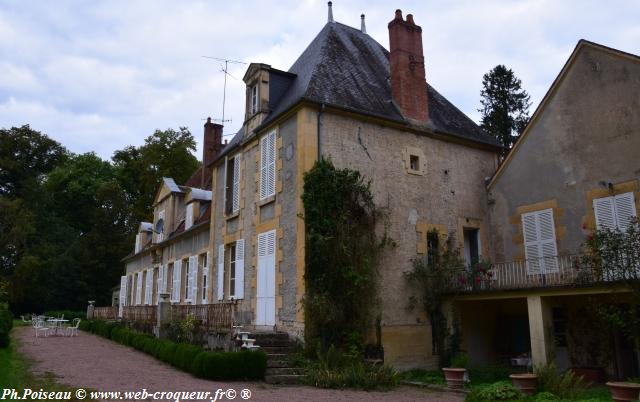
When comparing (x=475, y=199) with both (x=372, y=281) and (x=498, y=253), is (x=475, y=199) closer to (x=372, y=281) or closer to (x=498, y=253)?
(x=498, y=253)

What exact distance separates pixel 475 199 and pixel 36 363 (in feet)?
39.6

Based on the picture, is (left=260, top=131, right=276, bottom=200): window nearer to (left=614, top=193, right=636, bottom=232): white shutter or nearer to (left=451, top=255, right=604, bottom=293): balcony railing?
(left=451, top=255, right=604, bottom=293): balcony railing

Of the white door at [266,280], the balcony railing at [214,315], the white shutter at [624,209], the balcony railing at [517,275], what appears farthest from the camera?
the white door at [266,280]

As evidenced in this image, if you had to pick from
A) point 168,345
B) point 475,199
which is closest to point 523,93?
point 475,199

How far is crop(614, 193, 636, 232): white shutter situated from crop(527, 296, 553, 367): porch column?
2.46m

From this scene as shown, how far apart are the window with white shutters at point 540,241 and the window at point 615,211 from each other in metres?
1.22

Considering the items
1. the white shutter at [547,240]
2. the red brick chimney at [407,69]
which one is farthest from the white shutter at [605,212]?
the red brick chimney at [407,69]

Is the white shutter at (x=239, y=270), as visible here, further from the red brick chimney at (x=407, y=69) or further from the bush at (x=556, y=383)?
the bush at (x=556, y=383)

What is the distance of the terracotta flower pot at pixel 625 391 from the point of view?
290 inches

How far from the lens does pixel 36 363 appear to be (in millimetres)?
11617

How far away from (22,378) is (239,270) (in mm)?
6436

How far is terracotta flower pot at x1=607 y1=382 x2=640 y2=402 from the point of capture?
737 centimetres

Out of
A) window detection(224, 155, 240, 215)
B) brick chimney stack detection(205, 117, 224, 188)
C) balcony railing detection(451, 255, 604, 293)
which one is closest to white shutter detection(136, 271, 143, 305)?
brick chimney stack detection(205, 117, 224, 188)

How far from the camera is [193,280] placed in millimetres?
19047
